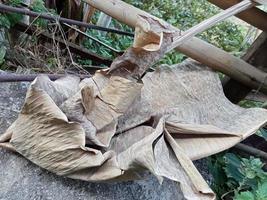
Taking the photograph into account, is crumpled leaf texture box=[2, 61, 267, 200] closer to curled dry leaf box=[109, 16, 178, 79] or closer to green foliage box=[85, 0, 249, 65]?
curled dry leaf box=[109, 16, 178, 79]

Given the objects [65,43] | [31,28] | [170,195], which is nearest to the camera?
[170,195]

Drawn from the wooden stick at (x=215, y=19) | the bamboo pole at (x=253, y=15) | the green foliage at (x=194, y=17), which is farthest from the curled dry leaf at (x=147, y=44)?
the green foliage at (x=194, y=17)

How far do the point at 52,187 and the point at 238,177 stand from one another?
0.42 meters

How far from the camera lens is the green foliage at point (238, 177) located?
0.80 metres

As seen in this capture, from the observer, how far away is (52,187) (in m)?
0.78

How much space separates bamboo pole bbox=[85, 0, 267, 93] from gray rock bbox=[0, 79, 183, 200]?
349mm

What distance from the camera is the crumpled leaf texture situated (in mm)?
714

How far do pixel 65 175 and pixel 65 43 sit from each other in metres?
0.68

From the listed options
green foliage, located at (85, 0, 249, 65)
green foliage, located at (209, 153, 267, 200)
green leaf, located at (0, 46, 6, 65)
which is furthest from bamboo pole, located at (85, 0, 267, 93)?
green foliage, located at (85, 0, 249, 65)

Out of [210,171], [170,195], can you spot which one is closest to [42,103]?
[170,195]

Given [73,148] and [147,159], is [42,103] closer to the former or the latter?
[73,148]

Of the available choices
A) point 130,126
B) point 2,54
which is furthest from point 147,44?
point 2,54

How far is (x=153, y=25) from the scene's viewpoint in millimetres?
752

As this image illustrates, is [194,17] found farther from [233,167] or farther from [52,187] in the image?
[52,187]
